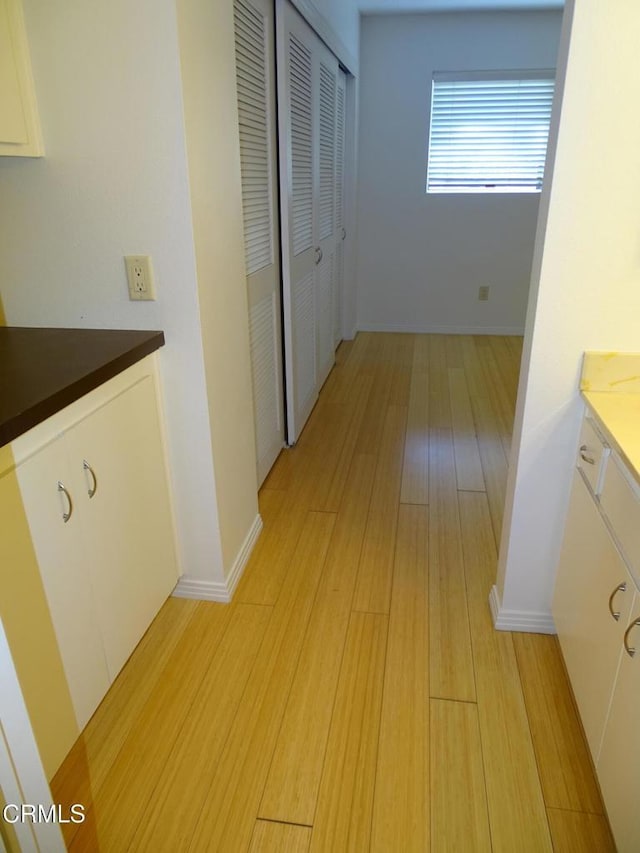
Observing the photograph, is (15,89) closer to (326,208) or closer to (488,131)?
(326,208)

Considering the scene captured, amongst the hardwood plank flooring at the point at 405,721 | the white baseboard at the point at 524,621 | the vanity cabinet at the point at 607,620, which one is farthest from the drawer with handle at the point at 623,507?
the hardwood plank flooring at the point at 405,721

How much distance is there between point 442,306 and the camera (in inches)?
211

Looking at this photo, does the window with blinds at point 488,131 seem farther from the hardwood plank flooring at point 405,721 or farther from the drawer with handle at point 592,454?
the drawer with handle at point 592,454

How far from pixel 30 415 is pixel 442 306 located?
15.2 ft

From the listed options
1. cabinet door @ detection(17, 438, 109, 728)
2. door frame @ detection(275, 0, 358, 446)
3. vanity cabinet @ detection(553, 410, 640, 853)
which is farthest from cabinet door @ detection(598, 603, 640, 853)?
door frame @ detection(275, 0, 358, 446)

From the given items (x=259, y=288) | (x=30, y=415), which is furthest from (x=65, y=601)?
(x=259, y=288)

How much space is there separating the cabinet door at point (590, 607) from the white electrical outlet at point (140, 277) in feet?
4.15

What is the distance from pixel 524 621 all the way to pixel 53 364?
154cm

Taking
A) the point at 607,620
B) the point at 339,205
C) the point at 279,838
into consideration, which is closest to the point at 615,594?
the point at 607,620

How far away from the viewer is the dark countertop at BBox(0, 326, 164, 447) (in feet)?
3.81

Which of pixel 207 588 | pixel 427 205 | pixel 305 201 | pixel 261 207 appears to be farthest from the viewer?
pixel 427 205

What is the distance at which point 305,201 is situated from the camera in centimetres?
311

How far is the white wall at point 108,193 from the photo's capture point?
143cm

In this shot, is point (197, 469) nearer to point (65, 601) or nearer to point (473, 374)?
point (65, 601)
